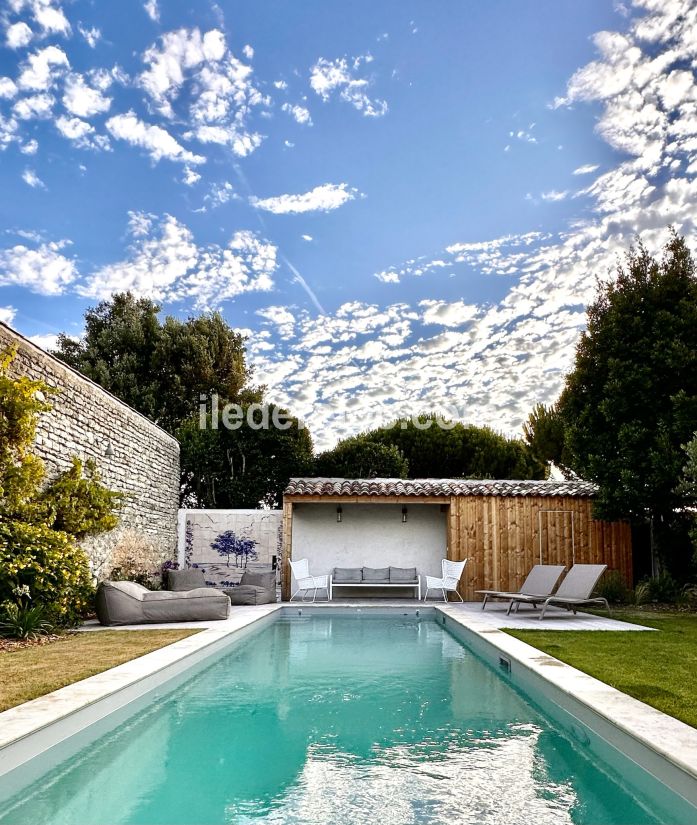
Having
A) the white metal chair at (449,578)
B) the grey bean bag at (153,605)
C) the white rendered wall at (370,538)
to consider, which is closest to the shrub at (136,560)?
the grey bean bag at (153,605)

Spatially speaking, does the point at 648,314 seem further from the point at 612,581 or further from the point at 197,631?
the point at 197,631

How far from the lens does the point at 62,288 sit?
16547 mm

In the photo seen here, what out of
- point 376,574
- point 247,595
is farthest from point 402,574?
point 247,595

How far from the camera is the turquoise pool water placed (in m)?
3.05

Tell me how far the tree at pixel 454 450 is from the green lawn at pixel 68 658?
18.4 m

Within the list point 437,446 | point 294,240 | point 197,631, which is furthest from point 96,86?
point 437,446

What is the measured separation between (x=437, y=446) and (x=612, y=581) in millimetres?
14245

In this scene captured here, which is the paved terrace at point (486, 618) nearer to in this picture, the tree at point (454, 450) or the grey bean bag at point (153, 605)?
the grey bean bag at point (153, 605)

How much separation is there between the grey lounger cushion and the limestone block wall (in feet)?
8.25

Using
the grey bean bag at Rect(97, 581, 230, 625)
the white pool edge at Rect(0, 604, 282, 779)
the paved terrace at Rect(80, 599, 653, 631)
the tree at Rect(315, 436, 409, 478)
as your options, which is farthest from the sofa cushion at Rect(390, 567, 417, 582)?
the white pool edge at Rect(0, 604, 282, 779)

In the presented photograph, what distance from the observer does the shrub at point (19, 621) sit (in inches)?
295

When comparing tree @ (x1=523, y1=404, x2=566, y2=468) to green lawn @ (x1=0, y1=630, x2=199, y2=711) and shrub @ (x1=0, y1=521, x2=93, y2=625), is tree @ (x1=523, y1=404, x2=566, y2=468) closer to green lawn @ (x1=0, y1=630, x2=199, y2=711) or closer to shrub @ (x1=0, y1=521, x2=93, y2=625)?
green lawn @ (x1=0, y1=630, x2=199, y2=711)

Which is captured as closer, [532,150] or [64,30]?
[64,30]

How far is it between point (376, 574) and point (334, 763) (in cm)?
1116
